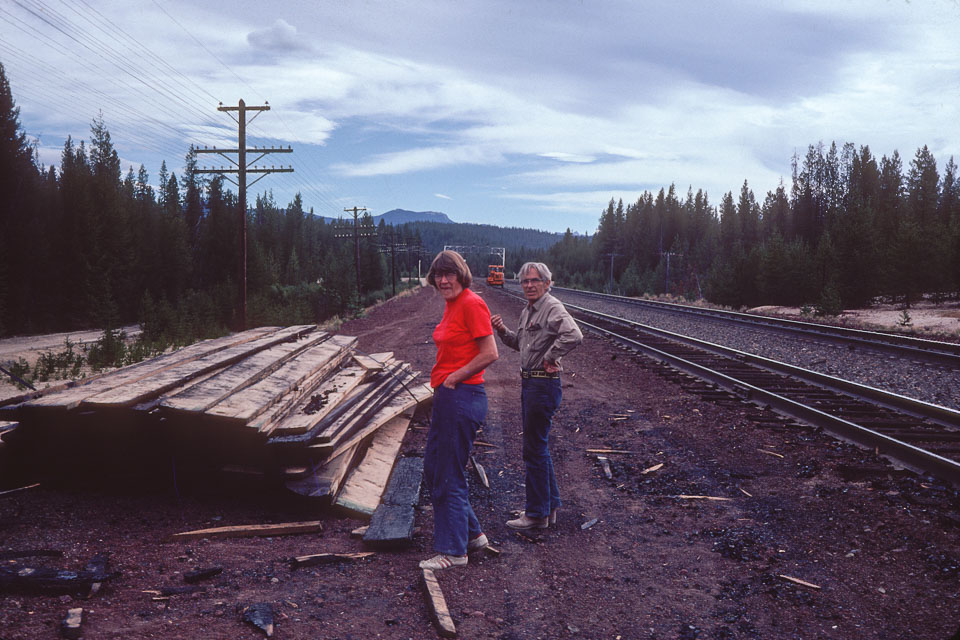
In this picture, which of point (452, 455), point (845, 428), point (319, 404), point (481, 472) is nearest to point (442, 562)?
point (452, 455)

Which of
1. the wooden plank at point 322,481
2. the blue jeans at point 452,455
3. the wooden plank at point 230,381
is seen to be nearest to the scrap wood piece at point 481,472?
the wooden plank at point 322,481

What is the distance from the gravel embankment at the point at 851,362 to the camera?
9.91m

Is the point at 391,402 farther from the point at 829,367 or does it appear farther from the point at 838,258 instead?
the point at 838,258

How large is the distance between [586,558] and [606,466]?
86.0 inches

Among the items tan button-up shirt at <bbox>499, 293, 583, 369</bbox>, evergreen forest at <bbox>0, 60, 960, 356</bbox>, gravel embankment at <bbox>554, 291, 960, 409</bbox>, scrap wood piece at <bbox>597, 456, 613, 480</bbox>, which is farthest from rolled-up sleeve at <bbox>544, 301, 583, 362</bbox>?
evergreen forest at <bbox>0, 60, 960, 356</bbox>

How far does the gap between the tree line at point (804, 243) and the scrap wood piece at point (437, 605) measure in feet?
94.4

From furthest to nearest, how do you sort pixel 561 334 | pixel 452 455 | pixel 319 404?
pixel 319 404 → pixel 561 334 → pixel 452 455

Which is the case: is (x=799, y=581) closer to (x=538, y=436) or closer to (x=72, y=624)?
(x=538, y=436)

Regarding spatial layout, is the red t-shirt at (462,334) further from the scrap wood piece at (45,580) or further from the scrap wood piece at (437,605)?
the scrap wood piece at (45,580)

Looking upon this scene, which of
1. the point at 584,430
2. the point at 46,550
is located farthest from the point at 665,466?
the point at 46,550

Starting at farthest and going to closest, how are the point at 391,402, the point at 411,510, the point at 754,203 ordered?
1. the point at 754,203
2. the point at 391,402
3. the point at 411,510

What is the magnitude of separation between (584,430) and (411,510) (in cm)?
367

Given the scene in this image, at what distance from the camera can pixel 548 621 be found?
10.4 feet

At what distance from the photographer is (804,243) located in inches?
2798
